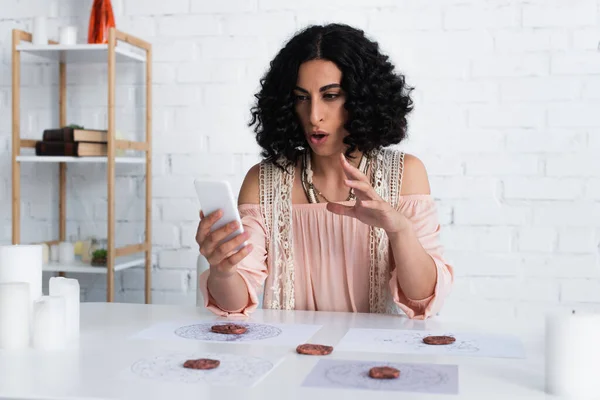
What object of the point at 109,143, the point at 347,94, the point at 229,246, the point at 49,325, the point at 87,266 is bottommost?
the point at 87,266

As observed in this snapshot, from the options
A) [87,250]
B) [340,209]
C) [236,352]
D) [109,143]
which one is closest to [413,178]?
[340,209]

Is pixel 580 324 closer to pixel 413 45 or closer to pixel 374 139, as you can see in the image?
pixel 374 139

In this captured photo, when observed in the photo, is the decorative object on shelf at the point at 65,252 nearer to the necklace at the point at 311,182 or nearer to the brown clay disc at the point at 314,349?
the necklace at the point at 311,182

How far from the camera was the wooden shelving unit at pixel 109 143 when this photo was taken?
264 centimetres

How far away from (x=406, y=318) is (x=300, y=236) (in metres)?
0.38

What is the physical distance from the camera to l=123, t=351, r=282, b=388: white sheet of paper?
42.3 inches

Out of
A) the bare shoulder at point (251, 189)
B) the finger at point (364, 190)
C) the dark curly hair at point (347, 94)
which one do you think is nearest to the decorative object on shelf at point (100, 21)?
the dark curly hair at point (347, 94)

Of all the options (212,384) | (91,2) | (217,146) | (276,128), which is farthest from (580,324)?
(91,2)

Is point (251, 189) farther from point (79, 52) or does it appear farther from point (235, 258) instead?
point (79, 52)

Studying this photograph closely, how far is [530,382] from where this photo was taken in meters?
1.08

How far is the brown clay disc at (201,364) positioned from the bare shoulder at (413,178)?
831mm

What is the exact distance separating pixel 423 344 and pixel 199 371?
1.34 ft

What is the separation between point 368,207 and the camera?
1.47 metres

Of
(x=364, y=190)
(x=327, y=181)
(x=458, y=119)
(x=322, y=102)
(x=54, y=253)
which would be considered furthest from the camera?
(x=54, y=253)
